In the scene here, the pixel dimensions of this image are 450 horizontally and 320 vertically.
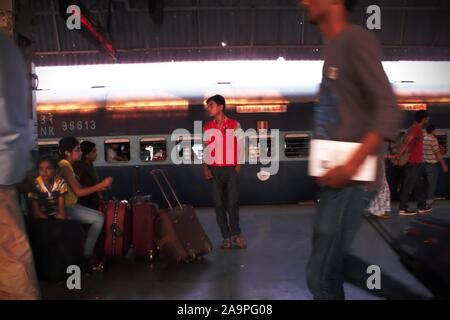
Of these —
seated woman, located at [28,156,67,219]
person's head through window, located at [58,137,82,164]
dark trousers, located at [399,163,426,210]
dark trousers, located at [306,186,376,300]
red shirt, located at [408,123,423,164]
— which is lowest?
dark trousers, located at [399,163,426,210]

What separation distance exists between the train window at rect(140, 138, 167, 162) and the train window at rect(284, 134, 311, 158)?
2.46 m

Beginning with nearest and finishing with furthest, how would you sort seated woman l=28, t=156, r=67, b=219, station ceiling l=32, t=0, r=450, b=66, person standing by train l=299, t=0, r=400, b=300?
person standing by train l=299, t=0, r=400, b=300
seated woman l=28, t=156, r=67, b=219
station ceiling l=32, t=0, r=450, b=66

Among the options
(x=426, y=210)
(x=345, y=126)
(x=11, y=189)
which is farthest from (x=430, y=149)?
(x=11, y=189)

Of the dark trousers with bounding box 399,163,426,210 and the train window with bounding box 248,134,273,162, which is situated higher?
the train window with bounding box 248,134,273,162

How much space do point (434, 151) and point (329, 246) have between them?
7.39m

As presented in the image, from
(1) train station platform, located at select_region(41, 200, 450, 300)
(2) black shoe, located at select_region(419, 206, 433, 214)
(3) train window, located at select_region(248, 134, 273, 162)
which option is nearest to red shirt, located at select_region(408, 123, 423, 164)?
(2) black shoe, located at select_region(419, 206, 433, 214)

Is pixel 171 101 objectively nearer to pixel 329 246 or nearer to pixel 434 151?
pixel 434 151

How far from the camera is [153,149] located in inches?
386

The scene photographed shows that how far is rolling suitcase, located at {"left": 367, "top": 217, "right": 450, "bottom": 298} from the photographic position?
11.2 feet

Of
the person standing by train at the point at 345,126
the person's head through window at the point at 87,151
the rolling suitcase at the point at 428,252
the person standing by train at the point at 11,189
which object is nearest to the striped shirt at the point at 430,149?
the rolling suitcase at the point at 428,252

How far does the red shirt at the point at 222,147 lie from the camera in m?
6.31

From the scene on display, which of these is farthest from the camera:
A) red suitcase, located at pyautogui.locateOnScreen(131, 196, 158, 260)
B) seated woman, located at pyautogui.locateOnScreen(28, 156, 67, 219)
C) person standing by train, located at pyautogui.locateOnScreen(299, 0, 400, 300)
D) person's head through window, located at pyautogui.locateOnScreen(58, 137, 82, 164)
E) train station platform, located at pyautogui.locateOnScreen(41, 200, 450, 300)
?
red suitcase, located at pyautogui.locateOnScreen(131, 196, 158, 260)

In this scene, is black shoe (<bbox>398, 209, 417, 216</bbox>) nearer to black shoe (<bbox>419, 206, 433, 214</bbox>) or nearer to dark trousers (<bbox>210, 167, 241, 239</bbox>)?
black shoe (<bbox>419, 206, 433, 214</bbox>)

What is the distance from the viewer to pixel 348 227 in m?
2.18
